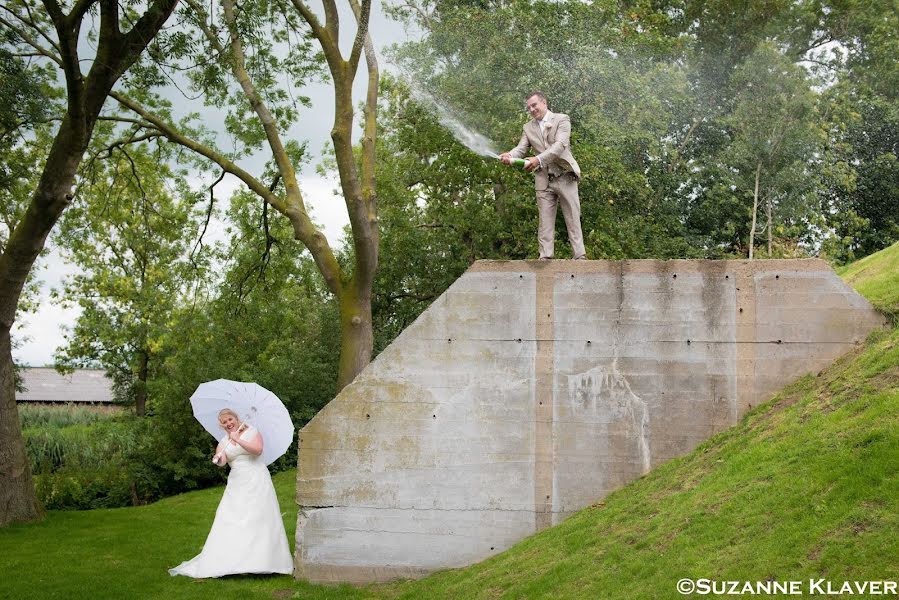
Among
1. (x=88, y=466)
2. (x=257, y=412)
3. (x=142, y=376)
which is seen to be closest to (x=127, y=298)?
(x=142, y=376)

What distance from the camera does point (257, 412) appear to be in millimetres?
11180

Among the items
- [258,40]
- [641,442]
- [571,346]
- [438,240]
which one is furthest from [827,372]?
[438,240]

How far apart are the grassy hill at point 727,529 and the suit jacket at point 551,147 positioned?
3691mm

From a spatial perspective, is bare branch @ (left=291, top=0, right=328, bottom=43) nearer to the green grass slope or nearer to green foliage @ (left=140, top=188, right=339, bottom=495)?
green foliage @ (left=140, top=188, right=339, bottom=495)

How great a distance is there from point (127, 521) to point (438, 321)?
8623 mm

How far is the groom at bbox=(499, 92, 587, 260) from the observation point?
428 inches

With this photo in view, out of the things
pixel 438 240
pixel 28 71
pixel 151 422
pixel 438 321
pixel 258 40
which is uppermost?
pixel 258 40

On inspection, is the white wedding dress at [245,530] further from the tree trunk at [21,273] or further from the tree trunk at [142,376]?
the tree trunk at [142,376]

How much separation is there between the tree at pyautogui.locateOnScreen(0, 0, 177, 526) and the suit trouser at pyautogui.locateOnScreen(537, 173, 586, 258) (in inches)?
266

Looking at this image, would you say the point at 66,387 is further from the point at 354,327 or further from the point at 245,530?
the point at 245,530

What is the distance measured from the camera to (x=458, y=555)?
415 inches

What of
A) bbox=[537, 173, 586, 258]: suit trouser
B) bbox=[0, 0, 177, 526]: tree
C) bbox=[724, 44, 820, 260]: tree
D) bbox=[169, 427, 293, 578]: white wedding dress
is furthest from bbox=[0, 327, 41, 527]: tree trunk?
bbox=[724, 44, 820, 260]: tree

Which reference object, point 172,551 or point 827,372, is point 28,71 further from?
point 827,372

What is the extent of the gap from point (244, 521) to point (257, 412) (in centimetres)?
133
